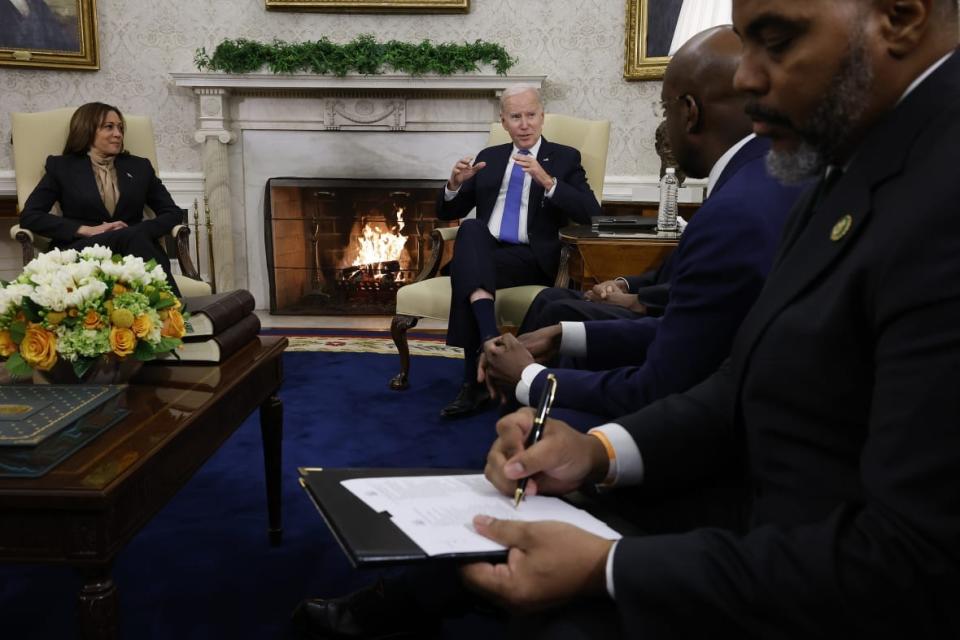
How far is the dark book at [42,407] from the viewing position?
137 centimetres

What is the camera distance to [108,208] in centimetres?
454

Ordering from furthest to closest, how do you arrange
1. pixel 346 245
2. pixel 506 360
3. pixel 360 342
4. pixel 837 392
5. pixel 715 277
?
pixel 346 245 < pixel 360 342 < pixel 506 360 < pixel 715 277 < pixel 837 392

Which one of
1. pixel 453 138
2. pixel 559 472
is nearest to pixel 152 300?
pixel 559 472

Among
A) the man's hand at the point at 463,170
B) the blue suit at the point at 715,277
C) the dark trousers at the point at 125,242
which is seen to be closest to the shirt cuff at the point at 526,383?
the blue suit at the point at 715,277

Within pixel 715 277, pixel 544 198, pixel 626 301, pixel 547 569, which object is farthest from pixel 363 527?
pixel 544 198

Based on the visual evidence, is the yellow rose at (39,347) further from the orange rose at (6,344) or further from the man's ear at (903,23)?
the man's ear at (903,23)

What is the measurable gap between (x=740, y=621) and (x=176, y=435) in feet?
3.65

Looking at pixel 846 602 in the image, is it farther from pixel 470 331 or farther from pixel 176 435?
pixel 470 331

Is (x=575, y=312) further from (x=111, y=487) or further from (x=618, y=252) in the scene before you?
(x=111, y=487)

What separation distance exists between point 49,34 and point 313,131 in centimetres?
184

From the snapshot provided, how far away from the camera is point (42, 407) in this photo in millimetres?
1499

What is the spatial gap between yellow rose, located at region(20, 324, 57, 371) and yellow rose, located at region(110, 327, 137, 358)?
113mm

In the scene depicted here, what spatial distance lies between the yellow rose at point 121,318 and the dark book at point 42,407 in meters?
0.14

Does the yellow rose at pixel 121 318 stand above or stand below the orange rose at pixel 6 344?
above
